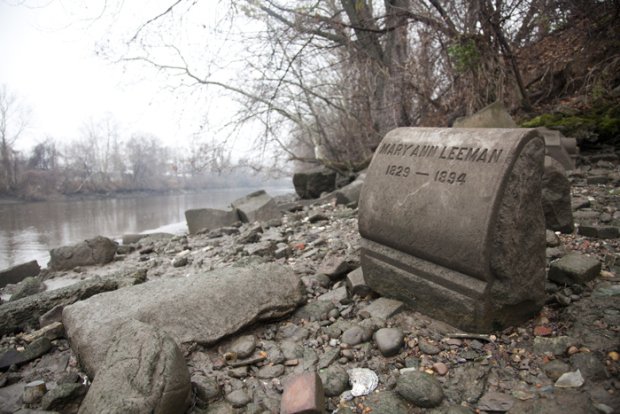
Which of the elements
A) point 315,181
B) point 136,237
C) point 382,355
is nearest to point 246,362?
point 382,355

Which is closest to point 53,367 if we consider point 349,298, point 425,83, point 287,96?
point 349,298

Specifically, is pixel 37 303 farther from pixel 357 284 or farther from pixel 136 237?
pixel 136 237

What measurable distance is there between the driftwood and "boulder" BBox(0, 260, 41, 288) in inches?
105

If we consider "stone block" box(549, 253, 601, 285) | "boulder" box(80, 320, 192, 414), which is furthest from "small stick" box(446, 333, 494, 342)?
"boulder" box(80, 320, 192, 414)

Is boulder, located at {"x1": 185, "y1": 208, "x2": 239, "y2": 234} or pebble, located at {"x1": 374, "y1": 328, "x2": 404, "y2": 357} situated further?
boulder, located at {"x1": 185, "y1": 208, "x2": 239, "y2": 234}

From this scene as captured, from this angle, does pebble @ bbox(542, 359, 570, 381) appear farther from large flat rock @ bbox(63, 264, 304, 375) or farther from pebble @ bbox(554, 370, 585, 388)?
large flat rock @ bbox(63, 264, 304, 375)

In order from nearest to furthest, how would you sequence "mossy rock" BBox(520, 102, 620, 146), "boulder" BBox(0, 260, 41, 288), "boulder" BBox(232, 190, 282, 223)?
1. "boulder" BBox(0, 260, 41, 288)
2. "mossy rock" BBox(520, 102, 620, 146)
3. "boulder" BBox(232, 190, 282, 223)

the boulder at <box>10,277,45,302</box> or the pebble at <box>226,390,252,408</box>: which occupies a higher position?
the pebble at <box>226,390,252,408</box>

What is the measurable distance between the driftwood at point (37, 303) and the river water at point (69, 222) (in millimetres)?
3845

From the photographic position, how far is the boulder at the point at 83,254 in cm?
554

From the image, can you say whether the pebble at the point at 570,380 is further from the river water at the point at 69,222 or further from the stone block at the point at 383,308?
the river water at the point at 69,222

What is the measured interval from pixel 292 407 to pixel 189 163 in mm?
8047

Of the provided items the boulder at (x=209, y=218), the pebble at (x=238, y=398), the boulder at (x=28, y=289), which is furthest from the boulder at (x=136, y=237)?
the pebble at (x=238, y=398)

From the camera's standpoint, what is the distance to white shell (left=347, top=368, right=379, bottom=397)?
1992 millimetres
